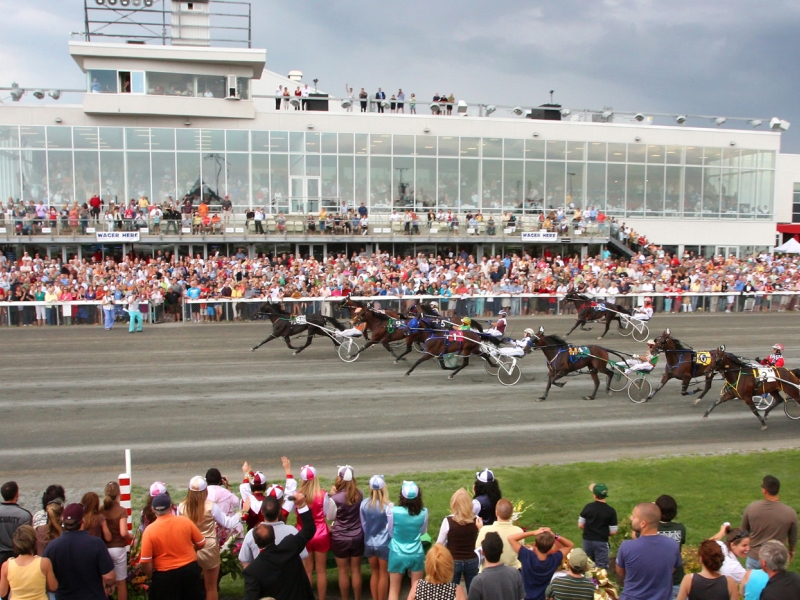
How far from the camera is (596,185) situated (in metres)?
40.1

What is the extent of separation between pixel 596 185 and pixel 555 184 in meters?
2.47

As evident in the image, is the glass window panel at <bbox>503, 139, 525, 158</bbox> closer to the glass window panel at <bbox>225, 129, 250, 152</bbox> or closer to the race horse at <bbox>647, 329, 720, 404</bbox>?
the glass window panel at <bbox>225, 129, 250, 152</bbox>

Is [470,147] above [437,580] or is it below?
above

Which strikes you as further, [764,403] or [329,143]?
[329,143]

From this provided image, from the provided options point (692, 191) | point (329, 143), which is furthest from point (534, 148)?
point (329, 143)

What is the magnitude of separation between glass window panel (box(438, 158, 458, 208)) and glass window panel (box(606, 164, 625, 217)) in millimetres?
8851

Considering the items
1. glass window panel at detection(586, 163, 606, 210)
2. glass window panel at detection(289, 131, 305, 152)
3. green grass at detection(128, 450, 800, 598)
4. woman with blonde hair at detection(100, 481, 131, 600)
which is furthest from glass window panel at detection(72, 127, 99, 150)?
woman with blonde hair at detection(100, 481, 131, 600)

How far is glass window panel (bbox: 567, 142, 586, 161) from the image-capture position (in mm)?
39562

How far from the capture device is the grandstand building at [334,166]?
33094 mm

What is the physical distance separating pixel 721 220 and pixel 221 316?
98.8ft

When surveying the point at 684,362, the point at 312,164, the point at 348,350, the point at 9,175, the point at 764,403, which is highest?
the point at 312,164

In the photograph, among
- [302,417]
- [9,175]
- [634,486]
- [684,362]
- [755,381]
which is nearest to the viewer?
[634,486]

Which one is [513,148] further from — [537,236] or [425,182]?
[537,236]

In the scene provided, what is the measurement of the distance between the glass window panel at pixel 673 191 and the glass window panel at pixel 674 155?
0.35 metres
